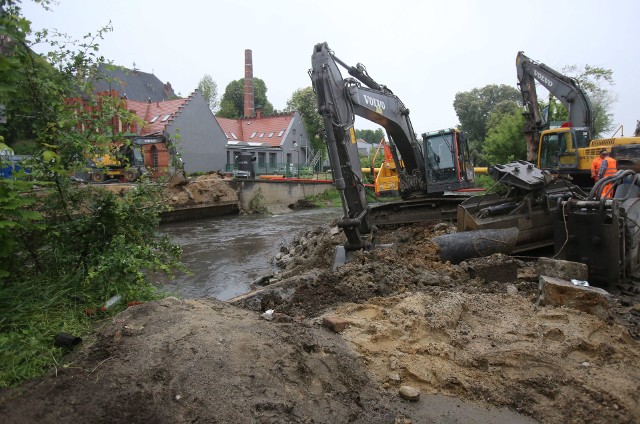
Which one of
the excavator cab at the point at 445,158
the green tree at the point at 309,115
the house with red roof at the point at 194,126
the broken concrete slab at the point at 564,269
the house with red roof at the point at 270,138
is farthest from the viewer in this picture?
the green tree at the point at 309,115

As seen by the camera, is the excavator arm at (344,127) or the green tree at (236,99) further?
the green tree at (236,99)

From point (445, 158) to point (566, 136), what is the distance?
4.69 metres

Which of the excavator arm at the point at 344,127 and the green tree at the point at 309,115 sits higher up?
the green tree at the point at 309,115

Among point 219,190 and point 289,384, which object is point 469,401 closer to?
point 289,384

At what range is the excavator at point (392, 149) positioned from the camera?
22.3 feet

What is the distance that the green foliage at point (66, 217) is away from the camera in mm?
3604

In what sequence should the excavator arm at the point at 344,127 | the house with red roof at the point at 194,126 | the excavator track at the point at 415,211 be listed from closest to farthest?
the excavator arm at the point at 344,127
the excavator track at the point at 415,211
the house with red roof at the point at 194,126

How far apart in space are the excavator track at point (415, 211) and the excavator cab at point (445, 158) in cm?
40

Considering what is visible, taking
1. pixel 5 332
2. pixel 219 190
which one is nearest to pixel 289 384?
pixel 5 332

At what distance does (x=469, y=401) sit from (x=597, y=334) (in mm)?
1512

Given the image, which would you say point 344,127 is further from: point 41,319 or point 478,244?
point 41,319

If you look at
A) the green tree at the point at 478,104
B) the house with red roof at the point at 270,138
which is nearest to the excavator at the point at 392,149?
the house with red roof at the point at 270,138

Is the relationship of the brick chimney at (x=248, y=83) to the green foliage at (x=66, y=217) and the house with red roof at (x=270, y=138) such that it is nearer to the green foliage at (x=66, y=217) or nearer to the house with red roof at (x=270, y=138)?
the house with red roof at (x=270, y=138)

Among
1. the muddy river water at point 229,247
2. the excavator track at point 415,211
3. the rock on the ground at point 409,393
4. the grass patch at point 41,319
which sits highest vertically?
the excavator track at point 415,211
